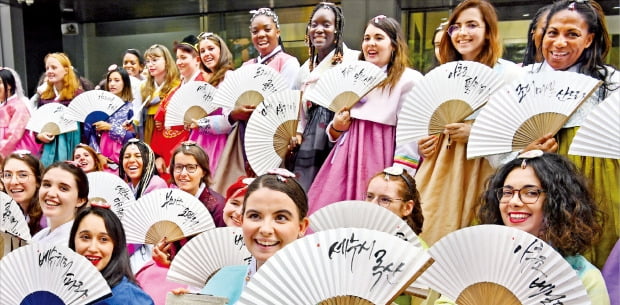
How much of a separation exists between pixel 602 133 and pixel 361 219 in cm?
82

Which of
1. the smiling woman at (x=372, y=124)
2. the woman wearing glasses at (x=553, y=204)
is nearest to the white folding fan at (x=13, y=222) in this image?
the smiling woman at (x=372, y=124)

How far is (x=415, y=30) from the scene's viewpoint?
615 cm

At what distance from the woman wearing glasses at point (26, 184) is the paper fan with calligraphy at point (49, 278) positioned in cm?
152

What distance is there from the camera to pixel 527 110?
6.88ft

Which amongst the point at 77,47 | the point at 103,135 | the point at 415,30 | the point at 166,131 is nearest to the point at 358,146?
the point at 166,131

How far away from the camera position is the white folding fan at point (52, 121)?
4660mm

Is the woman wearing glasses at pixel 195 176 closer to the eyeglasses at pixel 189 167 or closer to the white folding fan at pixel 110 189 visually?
the eyeglasses at pixel 189 167

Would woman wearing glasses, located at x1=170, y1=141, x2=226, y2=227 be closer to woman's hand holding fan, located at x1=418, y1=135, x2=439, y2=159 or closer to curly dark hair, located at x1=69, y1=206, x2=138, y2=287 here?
curly dark hair, located at x1=69, y1=206, x2=138, y2=287

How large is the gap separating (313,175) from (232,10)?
4703 mm

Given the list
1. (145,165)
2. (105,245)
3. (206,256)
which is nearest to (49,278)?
(105,245)

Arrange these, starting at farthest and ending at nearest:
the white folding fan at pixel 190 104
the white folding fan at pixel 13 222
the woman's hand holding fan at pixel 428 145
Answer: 1. the white folding fan at pixel 190 104
2. the white folding fan at pixel 13 222
3. the woman's hand holding fan at pixel 428 145

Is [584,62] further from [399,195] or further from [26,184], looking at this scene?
[26,184]

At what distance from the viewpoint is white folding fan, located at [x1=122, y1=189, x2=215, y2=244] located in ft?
9.27

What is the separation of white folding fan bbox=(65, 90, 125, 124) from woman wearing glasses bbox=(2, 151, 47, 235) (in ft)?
3.98
